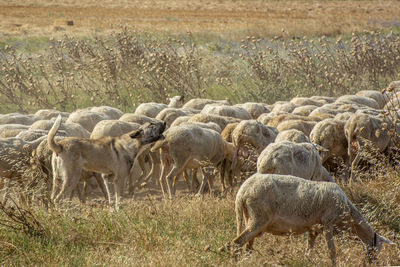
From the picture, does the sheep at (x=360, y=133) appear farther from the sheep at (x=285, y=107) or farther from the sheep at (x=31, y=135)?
the sheep at (x=31, y=135)

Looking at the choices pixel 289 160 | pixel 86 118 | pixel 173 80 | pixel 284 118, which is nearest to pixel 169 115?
pixel 86 118

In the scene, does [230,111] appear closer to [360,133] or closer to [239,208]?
[360,133]

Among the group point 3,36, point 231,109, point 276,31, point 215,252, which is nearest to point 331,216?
point 215,252

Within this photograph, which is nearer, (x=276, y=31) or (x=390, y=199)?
(x=390, y=199)

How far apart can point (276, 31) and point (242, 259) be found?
26.0 metres

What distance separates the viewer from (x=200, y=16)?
41188 mm

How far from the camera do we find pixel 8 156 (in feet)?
30.6

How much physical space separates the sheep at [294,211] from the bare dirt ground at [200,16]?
2055 centimetres

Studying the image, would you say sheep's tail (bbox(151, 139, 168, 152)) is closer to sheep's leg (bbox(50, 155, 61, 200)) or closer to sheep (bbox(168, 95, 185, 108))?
sheep's leg (bbox(50, 155, 61, 200))

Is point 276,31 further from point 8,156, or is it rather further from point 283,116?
point 8,156

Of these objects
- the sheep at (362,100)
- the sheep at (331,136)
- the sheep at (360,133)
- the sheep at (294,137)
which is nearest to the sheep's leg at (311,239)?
the sheep at (294,137)

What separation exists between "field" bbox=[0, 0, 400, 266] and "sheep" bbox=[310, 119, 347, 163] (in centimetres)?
89

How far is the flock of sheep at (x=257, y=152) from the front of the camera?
6312 millimetres

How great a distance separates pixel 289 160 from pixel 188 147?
9.71 feet
